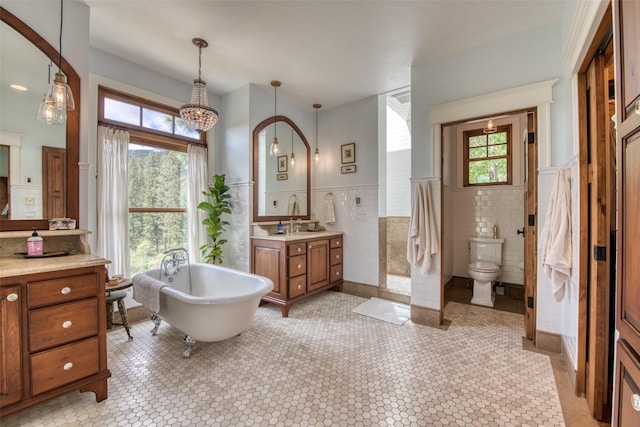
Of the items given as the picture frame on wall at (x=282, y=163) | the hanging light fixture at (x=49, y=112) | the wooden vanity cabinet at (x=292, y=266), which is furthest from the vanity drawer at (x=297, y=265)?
the hanging light fixture at (x=49, y=112)

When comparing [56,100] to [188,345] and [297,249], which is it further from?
[297,249]

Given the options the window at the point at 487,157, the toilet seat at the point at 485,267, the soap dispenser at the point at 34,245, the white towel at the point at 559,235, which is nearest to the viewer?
the soap dispenser at the point at 34,245

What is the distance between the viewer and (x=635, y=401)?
80 centimetres

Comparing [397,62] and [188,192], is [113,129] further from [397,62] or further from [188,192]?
[397,62]

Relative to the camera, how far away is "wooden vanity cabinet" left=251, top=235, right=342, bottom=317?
10.8 ft

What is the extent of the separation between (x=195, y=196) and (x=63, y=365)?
91.3 inches

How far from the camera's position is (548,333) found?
2.42 meters

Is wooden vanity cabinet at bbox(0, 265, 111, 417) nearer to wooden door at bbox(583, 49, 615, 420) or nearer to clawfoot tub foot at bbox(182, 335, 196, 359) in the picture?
clawfoot tub foot at bbox(182, 335, 196, 359)

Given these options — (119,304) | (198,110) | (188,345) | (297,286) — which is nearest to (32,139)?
(198,110)

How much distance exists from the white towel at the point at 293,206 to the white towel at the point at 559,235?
3.11 metres

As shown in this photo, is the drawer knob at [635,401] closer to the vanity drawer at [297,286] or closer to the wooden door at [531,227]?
the wooden door at [531,227]

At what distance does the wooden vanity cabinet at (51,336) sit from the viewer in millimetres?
1482

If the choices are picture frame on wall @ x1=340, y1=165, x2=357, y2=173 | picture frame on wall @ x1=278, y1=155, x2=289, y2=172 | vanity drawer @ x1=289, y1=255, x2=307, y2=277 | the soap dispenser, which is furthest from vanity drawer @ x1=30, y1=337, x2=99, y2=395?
picture frame on wall @ x1=340, y1=165, x2=357, y2=173

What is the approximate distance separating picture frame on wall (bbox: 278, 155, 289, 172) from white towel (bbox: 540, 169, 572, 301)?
321 centimetres
